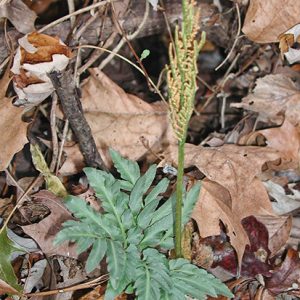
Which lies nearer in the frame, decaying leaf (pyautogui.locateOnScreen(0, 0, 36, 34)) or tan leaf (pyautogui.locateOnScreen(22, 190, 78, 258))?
tan leaf (pyautogui.locateOnScreen(22, 190, 78, 258))

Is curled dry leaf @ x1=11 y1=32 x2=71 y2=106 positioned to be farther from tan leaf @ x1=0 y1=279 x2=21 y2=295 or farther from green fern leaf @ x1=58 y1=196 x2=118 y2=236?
tan leaf @ x1=0 y1=279 x2=21 y2=295

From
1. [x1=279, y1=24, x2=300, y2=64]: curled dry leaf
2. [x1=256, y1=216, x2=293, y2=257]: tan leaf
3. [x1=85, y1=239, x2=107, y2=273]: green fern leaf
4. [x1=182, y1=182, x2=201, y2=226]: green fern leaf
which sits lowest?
[x1=256, y1=216, x2=293, y2=257]: tan leaf

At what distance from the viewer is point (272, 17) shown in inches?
75.0

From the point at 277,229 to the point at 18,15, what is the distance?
3.51ft

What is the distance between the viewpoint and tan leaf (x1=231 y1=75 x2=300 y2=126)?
2.09m

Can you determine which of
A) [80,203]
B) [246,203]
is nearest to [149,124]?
[246,203]

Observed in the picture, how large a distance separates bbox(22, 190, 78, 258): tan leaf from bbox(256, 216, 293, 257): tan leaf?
24.0 inches

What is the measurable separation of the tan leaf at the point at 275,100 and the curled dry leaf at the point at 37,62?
0.76 meters

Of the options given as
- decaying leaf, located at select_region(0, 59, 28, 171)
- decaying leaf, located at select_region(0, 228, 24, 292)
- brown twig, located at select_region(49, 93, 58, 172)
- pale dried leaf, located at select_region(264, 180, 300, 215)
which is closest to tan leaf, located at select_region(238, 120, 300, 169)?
pale dried leaf, located at select_region(264, 180, 300, 215)

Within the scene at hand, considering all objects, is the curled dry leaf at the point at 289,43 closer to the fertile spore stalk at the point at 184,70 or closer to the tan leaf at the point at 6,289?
the fertile spore stalk at the point at 184,70

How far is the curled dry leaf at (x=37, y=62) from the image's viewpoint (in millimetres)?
1535

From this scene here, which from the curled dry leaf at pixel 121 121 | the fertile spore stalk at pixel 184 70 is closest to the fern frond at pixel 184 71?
the fertile spore stalk at pixel 184 70

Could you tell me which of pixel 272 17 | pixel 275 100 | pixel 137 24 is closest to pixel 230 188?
pixel 275 100

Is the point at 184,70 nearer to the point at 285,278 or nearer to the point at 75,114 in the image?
the point at 75,114
